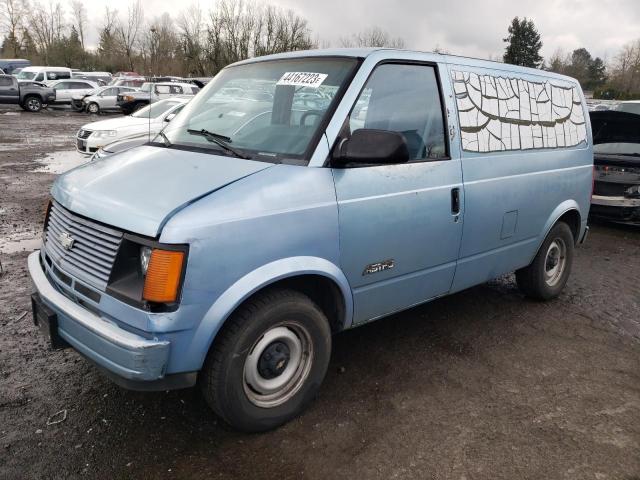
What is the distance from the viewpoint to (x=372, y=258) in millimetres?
3033

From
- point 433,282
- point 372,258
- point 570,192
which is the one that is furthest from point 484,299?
point 372,258

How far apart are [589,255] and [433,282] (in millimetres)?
4247

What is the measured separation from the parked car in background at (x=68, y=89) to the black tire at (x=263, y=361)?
1209 inches

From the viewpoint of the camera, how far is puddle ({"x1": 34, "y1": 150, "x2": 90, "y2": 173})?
37.8 ft

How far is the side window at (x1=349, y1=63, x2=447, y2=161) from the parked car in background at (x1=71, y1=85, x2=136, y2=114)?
90.1 feet

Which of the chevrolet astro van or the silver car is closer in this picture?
the chevrolet astro van

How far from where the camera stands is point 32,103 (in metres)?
28.2

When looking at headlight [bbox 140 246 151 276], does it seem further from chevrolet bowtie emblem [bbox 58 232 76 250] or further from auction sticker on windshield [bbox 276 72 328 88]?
auction sticker on windshield [bbox 276 72 328 88]

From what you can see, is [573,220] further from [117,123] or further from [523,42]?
[523,42]

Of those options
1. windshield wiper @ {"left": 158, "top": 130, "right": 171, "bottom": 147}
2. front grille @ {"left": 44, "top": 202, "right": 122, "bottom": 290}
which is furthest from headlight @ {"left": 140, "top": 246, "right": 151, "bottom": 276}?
windshield wiper @ {"left": 158, "top": 130, "right": 171, "bottom": 147}

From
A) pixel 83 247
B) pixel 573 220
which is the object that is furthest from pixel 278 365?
pixel 573 220

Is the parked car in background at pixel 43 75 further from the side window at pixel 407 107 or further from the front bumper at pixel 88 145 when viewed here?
the side window at pixel 407 107

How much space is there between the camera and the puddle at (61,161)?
11.5m

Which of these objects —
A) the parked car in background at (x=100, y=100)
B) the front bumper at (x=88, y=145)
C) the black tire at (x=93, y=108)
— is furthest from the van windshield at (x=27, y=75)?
the front bumper at (x=88, y=145)
